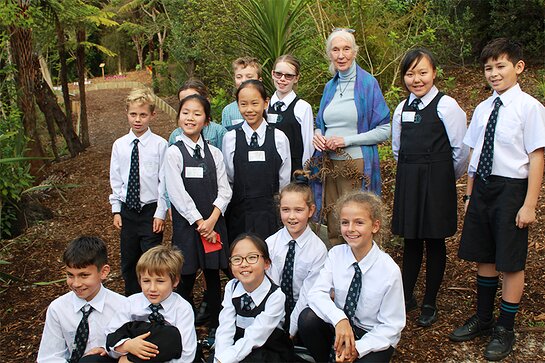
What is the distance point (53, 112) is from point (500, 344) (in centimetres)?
811

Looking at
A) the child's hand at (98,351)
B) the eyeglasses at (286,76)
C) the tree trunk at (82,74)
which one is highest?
the tree trunk at (82,74)

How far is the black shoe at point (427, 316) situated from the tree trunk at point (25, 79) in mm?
5247

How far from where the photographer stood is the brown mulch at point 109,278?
3418mm

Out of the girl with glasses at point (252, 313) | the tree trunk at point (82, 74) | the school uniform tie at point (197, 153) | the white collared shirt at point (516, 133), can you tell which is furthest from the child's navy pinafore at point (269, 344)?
the tree trunk at point (82, 74)

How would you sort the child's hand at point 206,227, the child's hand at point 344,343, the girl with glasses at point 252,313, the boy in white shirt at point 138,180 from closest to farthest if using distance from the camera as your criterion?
1. the child's hand at point 344,343
2. the girl with glasses at point 252,313
3. the child's hand at point 206,227
4. the boy in white shirt at point 138,180

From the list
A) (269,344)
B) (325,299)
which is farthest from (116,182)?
(325,299)

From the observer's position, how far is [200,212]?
358 centimetres

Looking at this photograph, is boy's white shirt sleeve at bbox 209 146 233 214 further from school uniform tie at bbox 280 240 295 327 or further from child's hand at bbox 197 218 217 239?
school uniform tie at bbox 280 240 295 327

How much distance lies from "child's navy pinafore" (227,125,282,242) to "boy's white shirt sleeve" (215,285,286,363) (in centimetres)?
73

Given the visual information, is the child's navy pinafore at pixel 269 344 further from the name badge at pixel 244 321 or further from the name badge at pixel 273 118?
the name badge at pixel 273 118

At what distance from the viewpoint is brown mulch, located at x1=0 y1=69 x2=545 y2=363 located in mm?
3418

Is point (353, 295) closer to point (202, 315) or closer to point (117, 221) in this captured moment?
point (202, 315)

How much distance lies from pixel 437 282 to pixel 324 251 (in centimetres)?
83

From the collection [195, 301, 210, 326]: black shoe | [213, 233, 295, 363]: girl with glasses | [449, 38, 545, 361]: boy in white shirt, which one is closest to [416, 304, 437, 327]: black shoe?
[449, 38, 545, 361]: boy in white shirt
